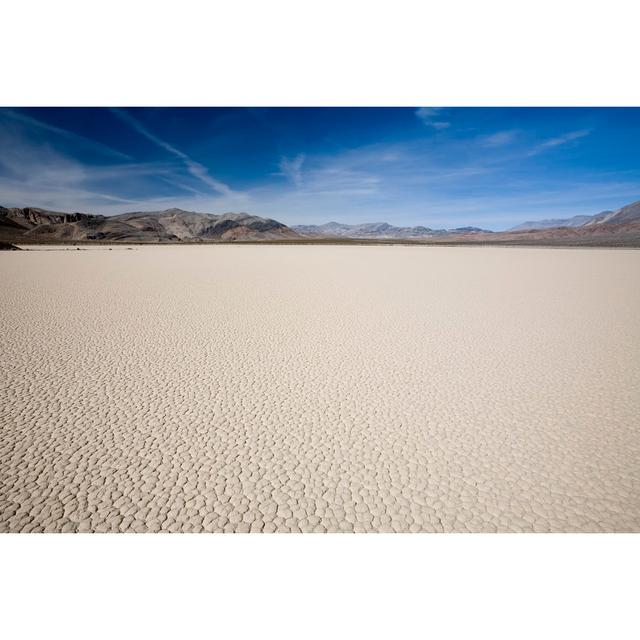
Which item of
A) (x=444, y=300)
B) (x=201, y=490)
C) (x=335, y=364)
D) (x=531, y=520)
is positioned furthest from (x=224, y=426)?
(x=444, y=300)

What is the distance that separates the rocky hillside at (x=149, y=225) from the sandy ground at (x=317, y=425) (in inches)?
5020

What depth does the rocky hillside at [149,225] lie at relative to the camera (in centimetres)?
12731

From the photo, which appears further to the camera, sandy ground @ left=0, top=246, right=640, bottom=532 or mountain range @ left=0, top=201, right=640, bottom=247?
mountain range @ left=0, top=201, right=640, bottom=247

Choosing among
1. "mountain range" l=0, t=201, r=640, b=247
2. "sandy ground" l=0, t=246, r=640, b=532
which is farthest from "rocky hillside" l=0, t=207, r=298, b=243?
"sandy ground" l=0, t=246, r=640, b=532

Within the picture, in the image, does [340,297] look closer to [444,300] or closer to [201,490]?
[444,300]

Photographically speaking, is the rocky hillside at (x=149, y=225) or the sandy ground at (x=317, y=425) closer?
the sandy ground at (x=317, y=425)

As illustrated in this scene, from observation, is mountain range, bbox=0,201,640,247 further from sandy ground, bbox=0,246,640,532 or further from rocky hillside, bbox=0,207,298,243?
sandy ground, bbox=0,246,640,532

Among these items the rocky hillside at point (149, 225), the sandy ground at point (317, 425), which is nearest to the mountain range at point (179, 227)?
the rocky hillside at point (149, 225)

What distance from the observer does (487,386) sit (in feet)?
14.3

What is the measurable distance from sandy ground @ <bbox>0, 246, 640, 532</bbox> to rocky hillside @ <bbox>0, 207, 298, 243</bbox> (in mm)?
127503

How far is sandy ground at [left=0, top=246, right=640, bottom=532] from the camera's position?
246cm

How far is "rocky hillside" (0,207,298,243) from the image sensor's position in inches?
5012

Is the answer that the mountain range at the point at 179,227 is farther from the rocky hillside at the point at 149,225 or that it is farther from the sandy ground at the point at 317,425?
the sandy ground at the point at 317,425

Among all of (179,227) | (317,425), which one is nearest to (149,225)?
(179,227)
